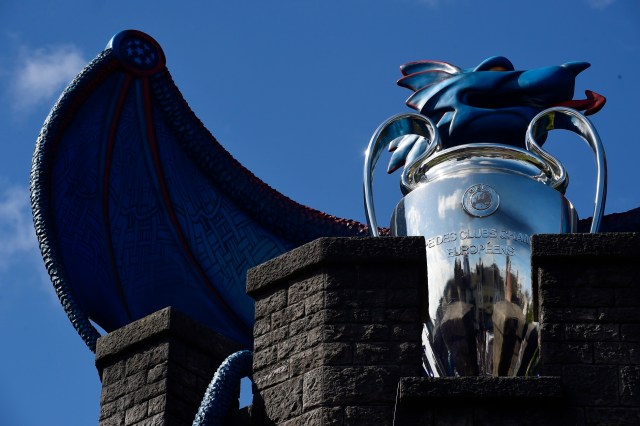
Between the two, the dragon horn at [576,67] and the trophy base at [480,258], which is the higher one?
the dragon horn at [576,67]

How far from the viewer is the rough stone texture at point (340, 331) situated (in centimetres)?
939

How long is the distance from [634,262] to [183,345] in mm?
2439

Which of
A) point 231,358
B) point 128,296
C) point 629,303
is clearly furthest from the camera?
point 128,296

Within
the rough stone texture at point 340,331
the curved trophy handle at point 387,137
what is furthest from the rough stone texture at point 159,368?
the curved trophy handle at point 387,137

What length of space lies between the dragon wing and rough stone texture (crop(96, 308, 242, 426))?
5.92 ft

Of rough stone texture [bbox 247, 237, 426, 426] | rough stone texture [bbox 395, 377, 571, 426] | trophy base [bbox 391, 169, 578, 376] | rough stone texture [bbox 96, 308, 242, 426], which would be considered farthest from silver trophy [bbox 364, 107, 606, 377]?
rough stone texture [bbox 96, 308, 242, 426]

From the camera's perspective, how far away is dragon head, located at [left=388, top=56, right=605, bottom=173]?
11.6 metres

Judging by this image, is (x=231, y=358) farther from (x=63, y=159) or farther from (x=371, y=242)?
(x=63, y=159)

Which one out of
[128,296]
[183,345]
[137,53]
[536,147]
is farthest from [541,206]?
[137,53]

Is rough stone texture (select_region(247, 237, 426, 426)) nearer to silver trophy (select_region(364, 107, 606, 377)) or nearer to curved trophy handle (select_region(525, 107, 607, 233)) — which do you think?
silver trophy (select_region(364, 107, 606, 377))

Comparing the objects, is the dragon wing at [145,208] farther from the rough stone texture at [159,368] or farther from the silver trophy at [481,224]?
the silver trophy at [481,224]

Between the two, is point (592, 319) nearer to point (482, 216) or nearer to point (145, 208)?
point (482, 216)

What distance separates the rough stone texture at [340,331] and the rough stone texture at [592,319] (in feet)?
2.12

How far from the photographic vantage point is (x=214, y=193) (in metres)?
13.5
